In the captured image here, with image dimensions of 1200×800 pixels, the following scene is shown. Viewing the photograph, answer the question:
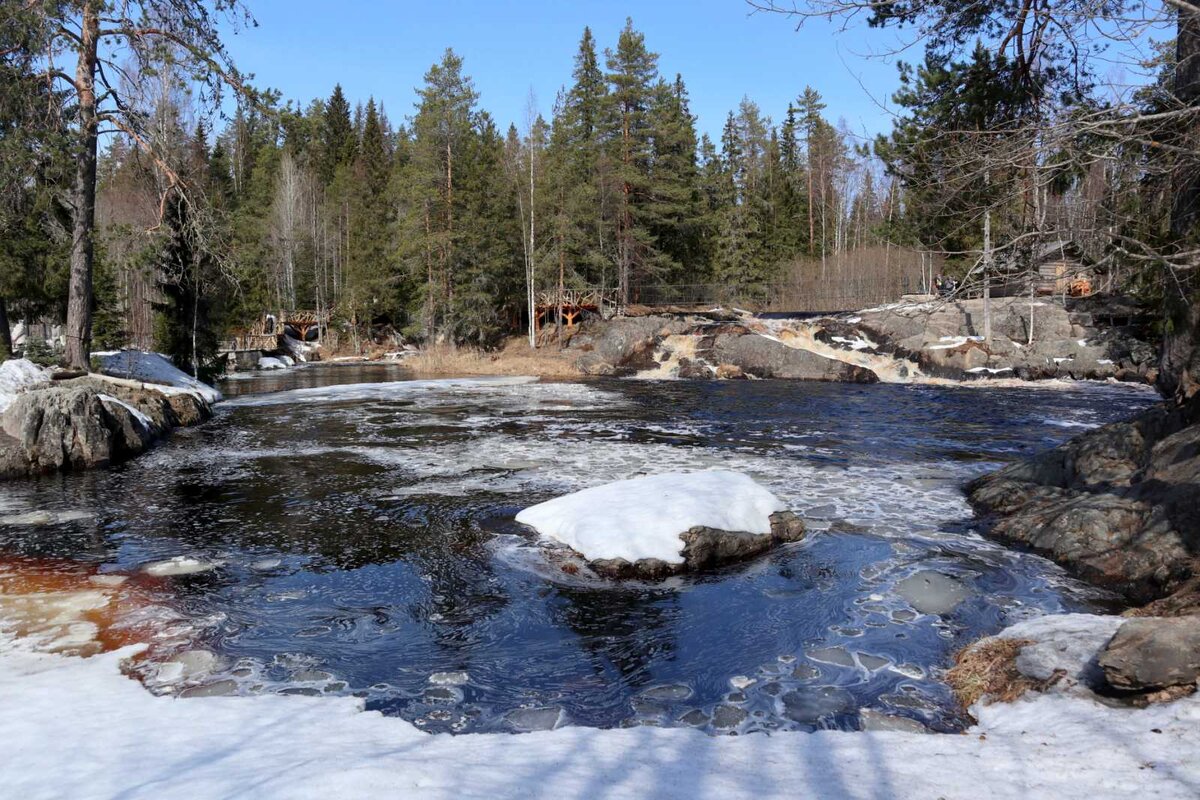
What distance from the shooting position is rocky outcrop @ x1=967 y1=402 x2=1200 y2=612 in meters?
6.26

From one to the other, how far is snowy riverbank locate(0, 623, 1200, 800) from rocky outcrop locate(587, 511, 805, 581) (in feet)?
9.30

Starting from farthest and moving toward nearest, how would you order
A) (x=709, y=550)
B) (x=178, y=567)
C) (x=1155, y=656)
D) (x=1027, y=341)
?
1. (x=1027, y=341)
2. (x=709, y=550)
3. (x=178, y=567)
4. (x=1155, y=656)

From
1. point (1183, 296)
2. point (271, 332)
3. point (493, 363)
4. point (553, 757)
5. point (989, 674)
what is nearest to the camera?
point (553, 757)

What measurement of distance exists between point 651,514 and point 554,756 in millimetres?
4102

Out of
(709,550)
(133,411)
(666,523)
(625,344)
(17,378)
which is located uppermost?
(625,344)

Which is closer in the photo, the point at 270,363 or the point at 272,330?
the point at 270,363

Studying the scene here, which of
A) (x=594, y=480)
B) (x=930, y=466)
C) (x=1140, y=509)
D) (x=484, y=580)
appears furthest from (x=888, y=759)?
(x=930, y=466)

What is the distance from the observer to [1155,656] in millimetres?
3834

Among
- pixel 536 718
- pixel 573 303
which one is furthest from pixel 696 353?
pixel 536 718

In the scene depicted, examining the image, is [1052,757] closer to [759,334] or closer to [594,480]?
[594,480]

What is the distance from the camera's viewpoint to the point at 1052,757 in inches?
133

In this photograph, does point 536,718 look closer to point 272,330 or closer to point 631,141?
point 631,141

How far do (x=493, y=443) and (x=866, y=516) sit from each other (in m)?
7.72

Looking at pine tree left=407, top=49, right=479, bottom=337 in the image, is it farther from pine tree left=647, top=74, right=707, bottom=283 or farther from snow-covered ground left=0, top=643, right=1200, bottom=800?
snow-covered ground left=0, top=643, right=1200, bottom=800
